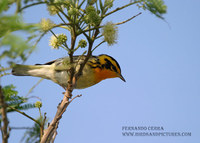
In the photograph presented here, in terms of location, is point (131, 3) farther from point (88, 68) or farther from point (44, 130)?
point (88, 68)

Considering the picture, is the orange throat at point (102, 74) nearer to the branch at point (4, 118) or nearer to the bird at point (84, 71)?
the bird at point (84, 71)

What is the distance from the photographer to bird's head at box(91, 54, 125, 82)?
4.71m

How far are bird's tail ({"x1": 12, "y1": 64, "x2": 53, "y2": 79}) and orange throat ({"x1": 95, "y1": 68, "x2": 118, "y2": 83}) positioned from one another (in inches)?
32.8

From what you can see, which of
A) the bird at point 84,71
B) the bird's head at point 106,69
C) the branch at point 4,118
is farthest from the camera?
the bird's head at point 106,69

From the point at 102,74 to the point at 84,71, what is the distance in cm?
34

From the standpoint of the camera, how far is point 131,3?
7.86ft

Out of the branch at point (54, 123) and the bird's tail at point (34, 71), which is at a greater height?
the bird's tail at point (34, 71)

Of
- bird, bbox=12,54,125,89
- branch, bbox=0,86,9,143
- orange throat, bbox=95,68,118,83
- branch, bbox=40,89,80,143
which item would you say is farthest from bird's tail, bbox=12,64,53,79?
branch, bbox=0,86,9,143

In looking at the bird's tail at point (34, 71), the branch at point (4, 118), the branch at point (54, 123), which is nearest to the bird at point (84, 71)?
the bird's tail at point (34, 71)

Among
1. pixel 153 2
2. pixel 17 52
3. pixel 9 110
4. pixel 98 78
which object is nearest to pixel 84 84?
pixel 98 78

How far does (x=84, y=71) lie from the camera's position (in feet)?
15.3

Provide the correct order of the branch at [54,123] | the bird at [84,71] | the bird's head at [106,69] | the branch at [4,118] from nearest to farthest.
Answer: the branch at [4,118] → the branch at [54,123] → the bird at [84,71] → the bird's head at [106,69]

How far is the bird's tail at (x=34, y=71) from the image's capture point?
4.78 meters

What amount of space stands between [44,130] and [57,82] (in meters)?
2.10
